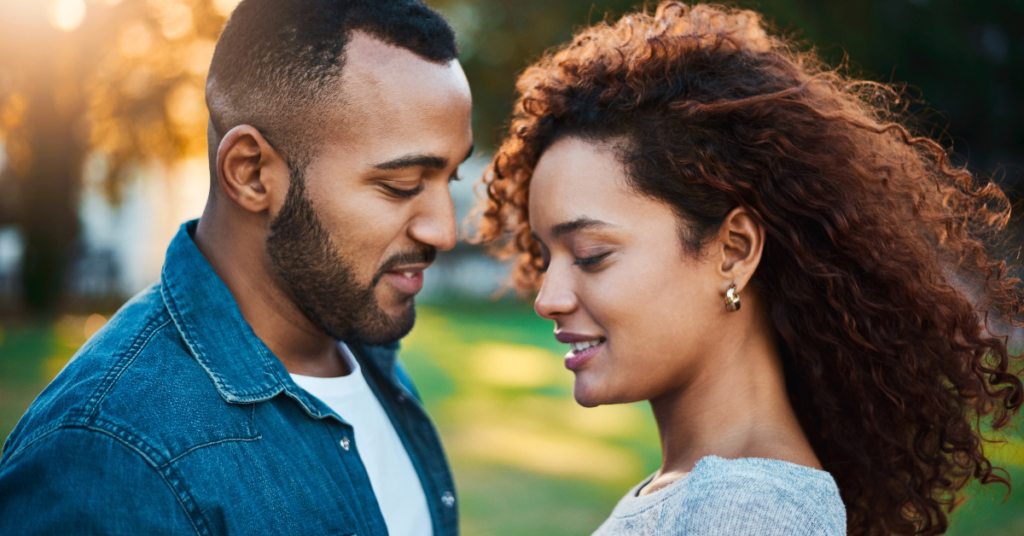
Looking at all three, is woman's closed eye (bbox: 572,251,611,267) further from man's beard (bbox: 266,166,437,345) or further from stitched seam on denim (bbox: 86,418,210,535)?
stitched seam on denim (bbox: 86,418,210,535)

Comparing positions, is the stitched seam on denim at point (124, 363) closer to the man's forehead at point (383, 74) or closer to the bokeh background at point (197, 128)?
the man's forehead at point (383, 74)

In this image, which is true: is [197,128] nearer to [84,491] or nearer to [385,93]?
[385,93]

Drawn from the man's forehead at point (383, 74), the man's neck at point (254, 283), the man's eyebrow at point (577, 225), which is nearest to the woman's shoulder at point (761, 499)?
the man's eyebrow at point (577, 225)

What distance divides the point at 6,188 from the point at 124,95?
565 centimetres

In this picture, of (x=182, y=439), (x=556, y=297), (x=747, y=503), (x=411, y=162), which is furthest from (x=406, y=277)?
(x=747, y=503)

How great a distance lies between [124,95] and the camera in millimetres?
16500

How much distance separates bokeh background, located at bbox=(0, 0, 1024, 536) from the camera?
10.9 m

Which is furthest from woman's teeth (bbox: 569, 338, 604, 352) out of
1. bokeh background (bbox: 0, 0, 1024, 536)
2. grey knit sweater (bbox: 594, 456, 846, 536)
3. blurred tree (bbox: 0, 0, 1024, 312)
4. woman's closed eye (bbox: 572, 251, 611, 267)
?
blurred tree (bbox: 0, 0, 1024, 312)

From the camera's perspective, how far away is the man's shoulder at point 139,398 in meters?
1.96

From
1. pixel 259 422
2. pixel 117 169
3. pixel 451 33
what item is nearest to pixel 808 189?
pixel 451 33

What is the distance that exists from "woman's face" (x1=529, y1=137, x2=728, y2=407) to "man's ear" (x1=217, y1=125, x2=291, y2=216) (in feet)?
2.94

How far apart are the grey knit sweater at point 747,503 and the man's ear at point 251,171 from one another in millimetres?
1586

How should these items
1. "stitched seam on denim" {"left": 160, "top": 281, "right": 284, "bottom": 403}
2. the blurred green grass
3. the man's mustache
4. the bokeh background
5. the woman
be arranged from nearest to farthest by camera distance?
"stitched seam on denim" {"left": 160, "top": 281, "right": 284, "bottom": 403}
the woman
the man's mustache
the blurred green grass
the bokeh background

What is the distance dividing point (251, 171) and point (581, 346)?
1254 mm
